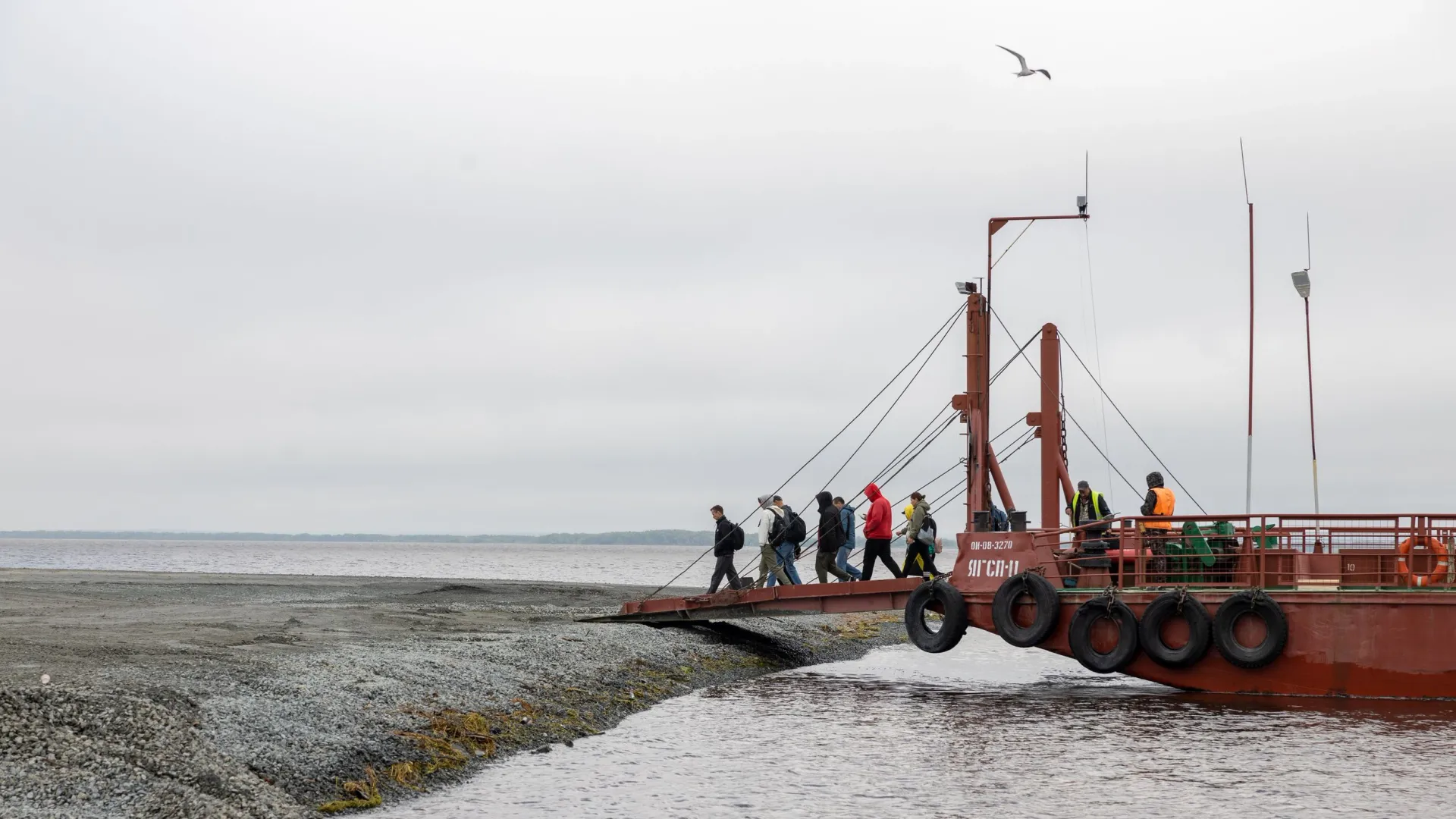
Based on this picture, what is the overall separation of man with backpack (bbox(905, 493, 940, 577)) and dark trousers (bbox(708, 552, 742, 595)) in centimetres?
303

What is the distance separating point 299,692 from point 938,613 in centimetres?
1038

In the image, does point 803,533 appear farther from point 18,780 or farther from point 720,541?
point 18,780

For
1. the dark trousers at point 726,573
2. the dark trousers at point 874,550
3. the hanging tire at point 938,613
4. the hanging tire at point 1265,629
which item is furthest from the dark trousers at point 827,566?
the hanging tire at point 1265,629

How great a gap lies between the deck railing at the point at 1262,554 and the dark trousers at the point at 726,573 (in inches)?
223

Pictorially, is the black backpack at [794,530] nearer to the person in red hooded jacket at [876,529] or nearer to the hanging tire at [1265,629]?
the person in red hooded jacket at [876,529]

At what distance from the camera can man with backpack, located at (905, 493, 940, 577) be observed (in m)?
22.3

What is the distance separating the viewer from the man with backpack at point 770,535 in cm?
2384

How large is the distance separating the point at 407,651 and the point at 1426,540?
13.6 m

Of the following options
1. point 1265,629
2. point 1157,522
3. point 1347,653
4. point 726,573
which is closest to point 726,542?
point 726,573

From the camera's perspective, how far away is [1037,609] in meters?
19.5

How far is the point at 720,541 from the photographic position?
76.7 feet

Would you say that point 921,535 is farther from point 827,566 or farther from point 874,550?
point 827,566

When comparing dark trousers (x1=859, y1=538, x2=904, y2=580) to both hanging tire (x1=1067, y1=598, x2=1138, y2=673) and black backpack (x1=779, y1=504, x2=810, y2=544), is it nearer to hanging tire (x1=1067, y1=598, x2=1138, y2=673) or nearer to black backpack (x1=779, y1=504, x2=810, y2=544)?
black backpack (x1=779, y1=504, x2=810, y2=544)

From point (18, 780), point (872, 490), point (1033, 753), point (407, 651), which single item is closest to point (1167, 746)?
point (1033, 753)
